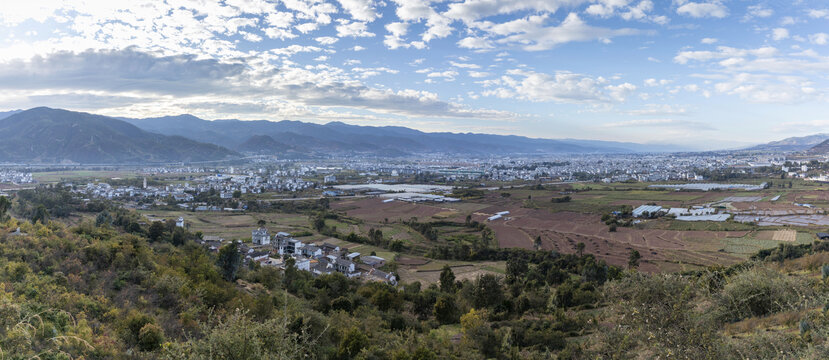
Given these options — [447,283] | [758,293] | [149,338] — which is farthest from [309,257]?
[758,293]

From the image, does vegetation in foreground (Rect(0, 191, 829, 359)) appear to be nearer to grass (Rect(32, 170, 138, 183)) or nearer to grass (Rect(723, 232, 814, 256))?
grass (Rect(723, 232, 814, 256))

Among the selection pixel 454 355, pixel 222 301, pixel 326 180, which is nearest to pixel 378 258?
pixel 222 301

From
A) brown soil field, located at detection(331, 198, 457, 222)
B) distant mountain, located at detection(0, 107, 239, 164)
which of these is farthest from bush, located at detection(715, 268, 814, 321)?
distant mountain, located at detection(0, 107, 239, 164)

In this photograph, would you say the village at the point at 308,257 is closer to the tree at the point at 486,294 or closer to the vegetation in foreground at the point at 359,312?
the vegetation in foreground at the point at 359,312

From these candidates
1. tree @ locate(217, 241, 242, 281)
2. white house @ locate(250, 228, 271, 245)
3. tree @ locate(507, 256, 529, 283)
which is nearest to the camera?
tree @ locate(217, 241, 242, 281)

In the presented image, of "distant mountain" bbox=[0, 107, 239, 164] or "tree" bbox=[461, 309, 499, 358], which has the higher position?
"distant mountain" bbox=[0, 107, 239, 164]

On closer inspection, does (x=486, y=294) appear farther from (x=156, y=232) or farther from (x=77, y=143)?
(x=77, y=143)
